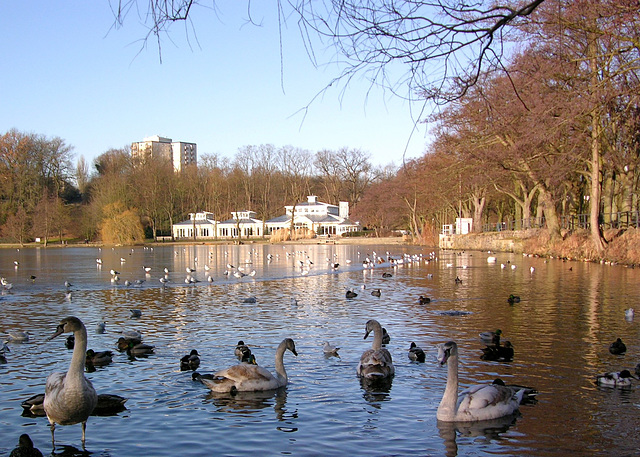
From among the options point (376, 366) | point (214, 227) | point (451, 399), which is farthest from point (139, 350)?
point (214, 227)

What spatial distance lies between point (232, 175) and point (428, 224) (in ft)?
179

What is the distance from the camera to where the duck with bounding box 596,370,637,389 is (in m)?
9.09

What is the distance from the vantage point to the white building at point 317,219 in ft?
399

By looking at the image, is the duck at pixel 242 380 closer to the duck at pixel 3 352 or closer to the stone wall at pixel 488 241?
the duck at pixel 3 352

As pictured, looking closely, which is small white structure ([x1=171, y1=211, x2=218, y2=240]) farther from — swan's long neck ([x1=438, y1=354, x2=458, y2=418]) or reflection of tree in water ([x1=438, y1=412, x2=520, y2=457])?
reflection of tree in water ([x1=438, y1=412, x2=520, y2=457])

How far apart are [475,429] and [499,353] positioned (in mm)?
3833

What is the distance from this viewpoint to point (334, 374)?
1032 cm

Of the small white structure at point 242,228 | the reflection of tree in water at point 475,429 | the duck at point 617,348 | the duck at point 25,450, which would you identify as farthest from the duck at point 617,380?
the small white structure at point 242,228

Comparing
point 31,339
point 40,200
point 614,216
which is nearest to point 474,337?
point 31,339

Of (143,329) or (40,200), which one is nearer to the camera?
(143,329)

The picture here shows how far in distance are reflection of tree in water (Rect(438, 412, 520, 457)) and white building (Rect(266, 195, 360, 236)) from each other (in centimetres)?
10736

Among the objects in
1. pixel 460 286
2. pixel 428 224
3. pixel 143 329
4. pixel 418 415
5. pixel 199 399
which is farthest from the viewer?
pixel 428 224

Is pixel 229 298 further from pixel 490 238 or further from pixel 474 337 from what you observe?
pixel 490 238

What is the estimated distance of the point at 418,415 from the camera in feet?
26.8
